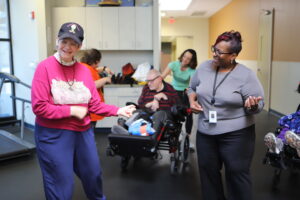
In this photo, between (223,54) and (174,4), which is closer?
(223,54)

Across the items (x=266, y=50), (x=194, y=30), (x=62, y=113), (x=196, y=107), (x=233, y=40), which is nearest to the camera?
(x=62, y=113)

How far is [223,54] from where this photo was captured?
2.02 metres

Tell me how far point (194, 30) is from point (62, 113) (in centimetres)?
1287

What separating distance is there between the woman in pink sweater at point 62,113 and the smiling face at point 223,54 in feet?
2.27

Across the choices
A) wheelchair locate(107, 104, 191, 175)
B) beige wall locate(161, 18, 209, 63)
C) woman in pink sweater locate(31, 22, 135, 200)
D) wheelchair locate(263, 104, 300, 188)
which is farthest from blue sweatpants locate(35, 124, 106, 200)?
beige wall locate(161, 18, 209, 63)

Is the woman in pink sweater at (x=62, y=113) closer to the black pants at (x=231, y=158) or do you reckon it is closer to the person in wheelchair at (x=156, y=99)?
the black pants at (x=231, y=158)

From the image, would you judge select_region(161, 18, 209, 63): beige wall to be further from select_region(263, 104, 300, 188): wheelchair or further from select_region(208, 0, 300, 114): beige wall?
select_region(263, 104, 300, 188): wheelchair

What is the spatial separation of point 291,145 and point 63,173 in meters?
1.70

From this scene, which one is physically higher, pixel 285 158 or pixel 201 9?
pixel 201 9

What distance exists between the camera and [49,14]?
5.24m

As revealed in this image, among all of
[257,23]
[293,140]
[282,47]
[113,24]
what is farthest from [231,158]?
[257,23]

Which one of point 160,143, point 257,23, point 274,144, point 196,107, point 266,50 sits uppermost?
point 257,23

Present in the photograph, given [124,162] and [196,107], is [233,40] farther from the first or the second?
[124,162]

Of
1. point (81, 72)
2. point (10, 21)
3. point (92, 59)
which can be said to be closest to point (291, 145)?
point (81, 72)
